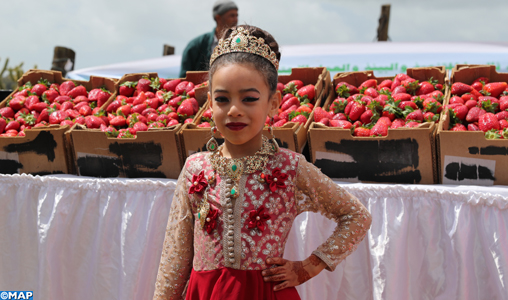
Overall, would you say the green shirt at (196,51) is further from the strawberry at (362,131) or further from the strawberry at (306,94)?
the strawberry at (362,131)

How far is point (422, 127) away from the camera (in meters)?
1.79

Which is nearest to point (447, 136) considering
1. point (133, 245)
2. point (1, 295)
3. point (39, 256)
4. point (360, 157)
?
point (360, 157)

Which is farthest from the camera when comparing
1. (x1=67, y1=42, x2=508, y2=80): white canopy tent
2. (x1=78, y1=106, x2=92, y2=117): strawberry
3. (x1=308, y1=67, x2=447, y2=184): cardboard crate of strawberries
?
(x1=67, y1=42, x2=508, y2=80): white canopy tent

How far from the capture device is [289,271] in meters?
1.11

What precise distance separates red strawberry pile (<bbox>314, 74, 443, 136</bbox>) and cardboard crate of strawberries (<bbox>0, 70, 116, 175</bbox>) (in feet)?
4.56

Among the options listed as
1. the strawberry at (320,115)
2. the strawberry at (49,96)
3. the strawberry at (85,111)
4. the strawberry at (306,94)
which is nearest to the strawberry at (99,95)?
the strawberry at (85,111)

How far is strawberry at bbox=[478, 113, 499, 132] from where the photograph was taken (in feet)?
6.25

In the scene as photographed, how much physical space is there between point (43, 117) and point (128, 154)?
2.80 ft

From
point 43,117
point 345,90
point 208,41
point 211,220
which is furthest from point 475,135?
point 208,41

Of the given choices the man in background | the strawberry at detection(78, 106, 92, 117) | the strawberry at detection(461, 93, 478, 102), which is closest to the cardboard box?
the strawberry at detection(78, 106, 92, 117)

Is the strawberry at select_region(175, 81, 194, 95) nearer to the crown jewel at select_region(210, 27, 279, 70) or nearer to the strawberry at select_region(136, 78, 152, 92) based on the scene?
the strawberry at select_region(136, 78, 152, 92)

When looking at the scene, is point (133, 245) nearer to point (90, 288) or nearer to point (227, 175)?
point (90, 288)

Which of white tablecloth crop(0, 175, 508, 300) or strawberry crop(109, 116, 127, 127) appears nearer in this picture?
white tablecloth crop(0, 175, 508, 300)

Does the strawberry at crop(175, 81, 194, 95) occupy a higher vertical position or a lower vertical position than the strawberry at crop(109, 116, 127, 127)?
higher
